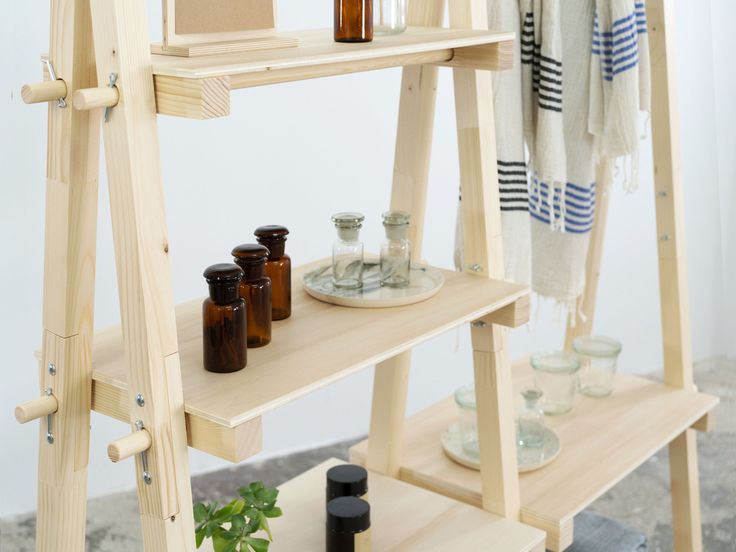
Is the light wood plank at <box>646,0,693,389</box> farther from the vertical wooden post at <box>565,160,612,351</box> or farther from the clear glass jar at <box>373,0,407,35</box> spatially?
the clear glass jar at <box>373,0,407,35</box>

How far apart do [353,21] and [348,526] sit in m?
0.73

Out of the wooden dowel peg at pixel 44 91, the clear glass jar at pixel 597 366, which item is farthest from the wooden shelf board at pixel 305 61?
the clear glass jar at pixel 597 366

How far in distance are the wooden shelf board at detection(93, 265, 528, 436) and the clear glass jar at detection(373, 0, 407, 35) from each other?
396mm

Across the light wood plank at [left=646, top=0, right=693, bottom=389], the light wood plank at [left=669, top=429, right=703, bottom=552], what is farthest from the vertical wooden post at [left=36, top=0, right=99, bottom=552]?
the light wood plank at [left=669, top=429, right=703, bottom=552]

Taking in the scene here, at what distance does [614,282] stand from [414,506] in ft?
6.91

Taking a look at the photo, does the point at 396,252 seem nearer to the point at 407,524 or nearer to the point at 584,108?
the point at 407,524

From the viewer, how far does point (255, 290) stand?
3.97 ft

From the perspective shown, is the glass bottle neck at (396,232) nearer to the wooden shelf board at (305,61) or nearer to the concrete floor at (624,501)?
the wooden shelf board at (305,61)

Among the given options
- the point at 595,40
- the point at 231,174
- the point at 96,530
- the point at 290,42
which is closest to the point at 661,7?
the point at 595,40

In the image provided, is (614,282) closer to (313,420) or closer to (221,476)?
(313,420)

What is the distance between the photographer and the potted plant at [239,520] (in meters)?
1.31

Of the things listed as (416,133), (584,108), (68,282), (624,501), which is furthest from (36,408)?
(624,501)

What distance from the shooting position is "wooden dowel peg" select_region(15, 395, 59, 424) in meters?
1.12

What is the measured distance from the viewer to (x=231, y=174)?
260 cm
